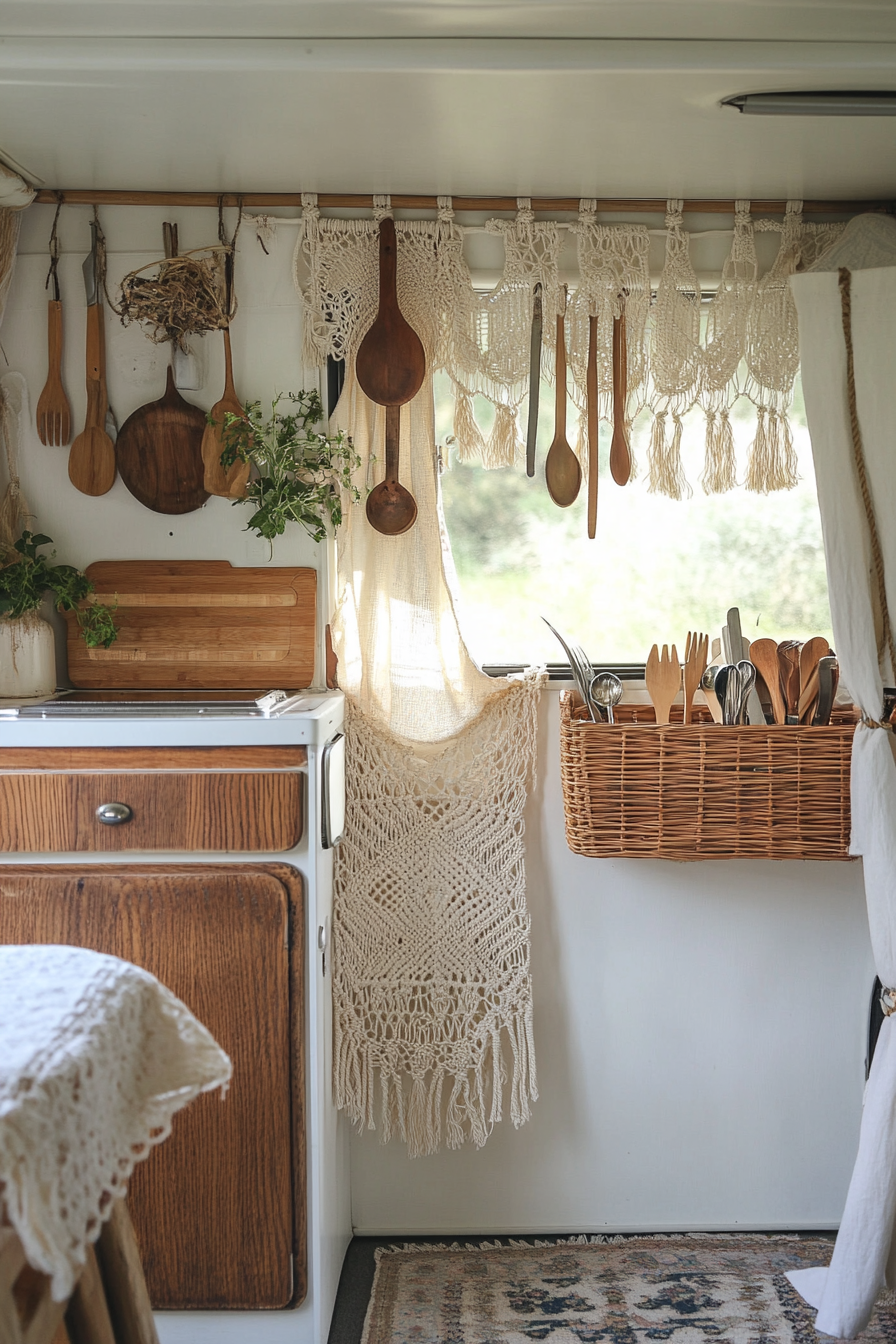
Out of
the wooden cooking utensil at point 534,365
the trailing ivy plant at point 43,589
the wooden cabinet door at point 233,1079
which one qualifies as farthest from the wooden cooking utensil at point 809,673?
the trailing ivy plant at point 43,589

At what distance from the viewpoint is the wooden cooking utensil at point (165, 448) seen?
6.91 ft

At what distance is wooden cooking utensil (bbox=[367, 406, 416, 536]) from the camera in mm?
2121

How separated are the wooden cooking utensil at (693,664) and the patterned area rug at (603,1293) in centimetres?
105

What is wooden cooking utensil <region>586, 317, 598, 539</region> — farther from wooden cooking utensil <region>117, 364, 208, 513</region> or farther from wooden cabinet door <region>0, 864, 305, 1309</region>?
wooden cabinet door <region>0, 864, 305, 1309</region>

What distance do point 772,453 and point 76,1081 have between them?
179 cm

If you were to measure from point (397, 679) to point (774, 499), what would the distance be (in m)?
0.88

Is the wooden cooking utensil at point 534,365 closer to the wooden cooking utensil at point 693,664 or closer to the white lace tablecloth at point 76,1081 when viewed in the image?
the wooden cooking utensil at point 693,664

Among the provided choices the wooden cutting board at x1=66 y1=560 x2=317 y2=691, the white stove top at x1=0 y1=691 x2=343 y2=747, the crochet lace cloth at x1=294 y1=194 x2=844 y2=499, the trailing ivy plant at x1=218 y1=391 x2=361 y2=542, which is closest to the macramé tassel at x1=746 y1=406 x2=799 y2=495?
the crochet lace cloth at x1=294 y1=194 x2=844 y2=499

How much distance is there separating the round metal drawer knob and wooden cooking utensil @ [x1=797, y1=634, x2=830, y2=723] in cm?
120

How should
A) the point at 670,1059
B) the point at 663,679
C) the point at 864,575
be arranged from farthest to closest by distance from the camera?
1. the point at 670,1059
2. the point at 663,679
3. the point at 864,575

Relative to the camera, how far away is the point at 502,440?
2.13 meters

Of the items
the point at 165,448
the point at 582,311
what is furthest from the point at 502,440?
the point at 165,448

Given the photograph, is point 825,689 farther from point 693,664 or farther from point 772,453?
point 772,453

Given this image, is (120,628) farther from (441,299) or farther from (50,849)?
(441,299)
